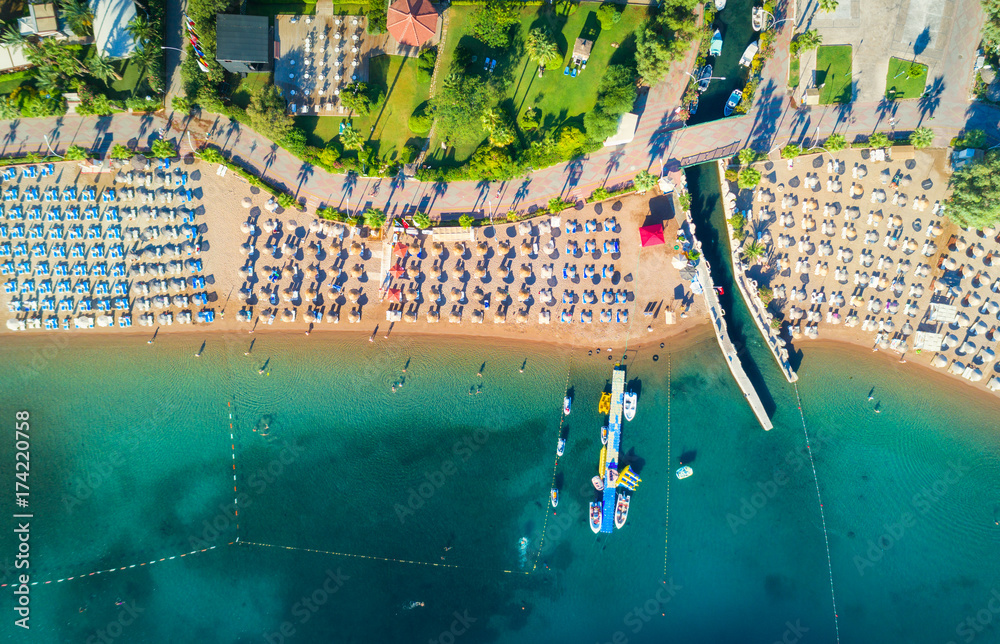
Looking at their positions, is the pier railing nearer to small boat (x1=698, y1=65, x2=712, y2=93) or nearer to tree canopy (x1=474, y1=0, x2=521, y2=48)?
small boat (x1=698, y1=65, x2=712, y2=93)

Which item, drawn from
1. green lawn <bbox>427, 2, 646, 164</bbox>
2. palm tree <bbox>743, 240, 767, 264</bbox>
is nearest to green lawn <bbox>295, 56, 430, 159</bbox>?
green lawn <bbox>427, 2, 646, 164</bbox>

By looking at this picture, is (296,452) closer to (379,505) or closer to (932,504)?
(379,505)

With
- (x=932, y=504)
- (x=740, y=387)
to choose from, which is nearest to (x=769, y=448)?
(x=740, y=387)
